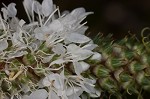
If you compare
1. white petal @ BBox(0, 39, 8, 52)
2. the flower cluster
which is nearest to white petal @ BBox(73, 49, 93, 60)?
the flower cluster

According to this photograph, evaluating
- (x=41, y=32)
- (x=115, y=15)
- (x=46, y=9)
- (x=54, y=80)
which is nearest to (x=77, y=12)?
(x=46, y=9)

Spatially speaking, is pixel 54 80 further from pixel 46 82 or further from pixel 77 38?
pixel 77 38

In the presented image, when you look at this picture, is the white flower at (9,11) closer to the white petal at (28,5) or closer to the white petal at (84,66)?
the white petal at (28,5)

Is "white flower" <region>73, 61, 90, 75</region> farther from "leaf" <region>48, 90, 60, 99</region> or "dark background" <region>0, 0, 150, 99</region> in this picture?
"dark background" <region>0, 0, 150, 99</region>

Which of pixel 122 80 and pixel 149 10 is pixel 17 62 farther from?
pixel 149 10

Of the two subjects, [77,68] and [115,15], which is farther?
[115,15]

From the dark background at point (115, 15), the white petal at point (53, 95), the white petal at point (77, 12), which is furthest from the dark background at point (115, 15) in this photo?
the white petal at point (53, 95)
